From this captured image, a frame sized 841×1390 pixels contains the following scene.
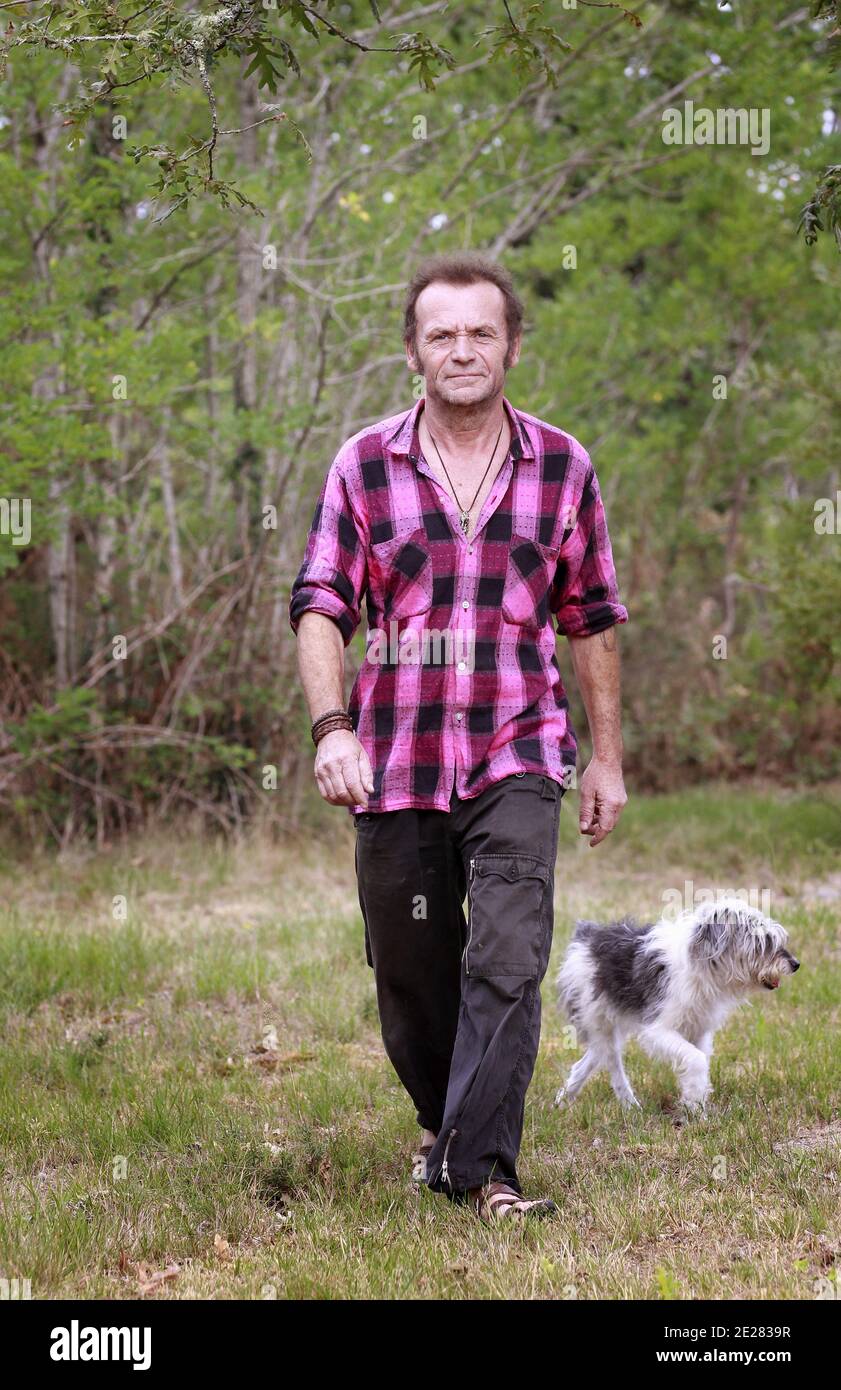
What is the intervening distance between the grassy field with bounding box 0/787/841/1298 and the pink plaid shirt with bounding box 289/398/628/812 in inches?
51.1

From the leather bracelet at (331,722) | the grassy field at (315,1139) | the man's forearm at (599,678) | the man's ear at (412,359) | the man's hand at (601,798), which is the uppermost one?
the man's ear at (412,359)

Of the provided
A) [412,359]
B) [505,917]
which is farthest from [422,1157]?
[412,359]

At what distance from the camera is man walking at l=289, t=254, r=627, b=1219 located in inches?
169

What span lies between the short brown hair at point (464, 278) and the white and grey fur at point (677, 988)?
2.46m

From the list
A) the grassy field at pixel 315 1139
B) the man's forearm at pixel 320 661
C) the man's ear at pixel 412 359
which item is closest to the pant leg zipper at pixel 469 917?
the man's forearm at pixel 320 661

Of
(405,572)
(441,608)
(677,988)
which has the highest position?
(405,572)

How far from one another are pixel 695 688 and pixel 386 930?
12.0 m

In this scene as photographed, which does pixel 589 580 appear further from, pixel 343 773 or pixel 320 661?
pixel 343 773

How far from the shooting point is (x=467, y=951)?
14.2 ft

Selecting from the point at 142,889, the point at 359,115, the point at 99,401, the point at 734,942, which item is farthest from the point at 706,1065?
the point at 359,115

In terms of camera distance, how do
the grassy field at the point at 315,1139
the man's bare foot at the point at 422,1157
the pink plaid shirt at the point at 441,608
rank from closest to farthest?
1. the grassy field at the point at 315,1139
2. the pink plaid shirt at the point at 441,608
3. the man's bare foot at the point at 422,1157

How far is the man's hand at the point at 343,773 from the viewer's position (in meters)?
4.20

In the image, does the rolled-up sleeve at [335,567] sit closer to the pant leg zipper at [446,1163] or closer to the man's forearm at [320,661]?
the man's forearm at [320,661]

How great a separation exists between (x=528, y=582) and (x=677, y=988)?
202 centimetres
